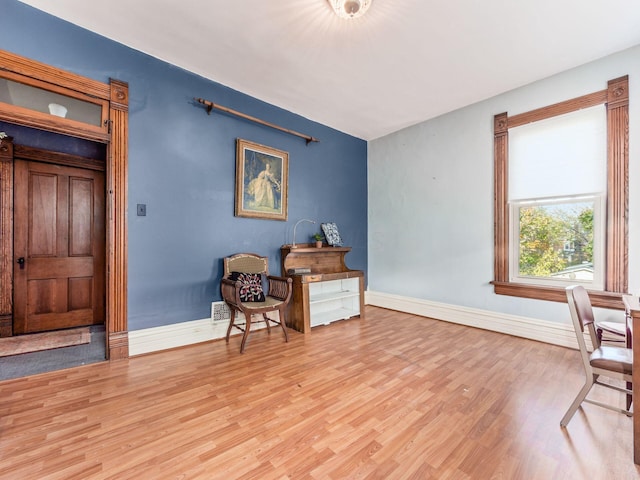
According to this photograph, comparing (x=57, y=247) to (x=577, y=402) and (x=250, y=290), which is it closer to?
(x=250, y=290)

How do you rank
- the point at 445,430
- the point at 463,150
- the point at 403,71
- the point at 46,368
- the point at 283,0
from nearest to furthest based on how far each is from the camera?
the point at 445,430
the point at 283,0
the point at 46,368
the point at 403,71
the point at 463,150

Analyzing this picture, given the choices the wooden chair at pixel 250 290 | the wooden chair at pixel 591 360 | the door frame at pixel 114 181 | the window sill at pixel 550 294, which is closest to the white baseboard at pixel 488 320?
the window sill at pixel 550 294

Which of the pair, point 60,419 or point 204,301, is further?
point 204,301

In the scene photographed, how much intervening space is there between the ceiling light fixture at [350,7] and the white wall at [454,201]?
2.50 m

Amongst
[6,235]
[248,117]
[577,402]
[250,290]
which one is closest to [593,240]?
[577,402]

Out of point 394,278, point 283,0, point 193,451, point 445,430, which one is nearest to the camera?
point 193,451

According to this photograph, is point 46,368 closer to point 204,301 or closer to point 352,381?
point 204,301

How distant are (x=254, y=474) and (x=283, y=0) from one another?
10.5 ft

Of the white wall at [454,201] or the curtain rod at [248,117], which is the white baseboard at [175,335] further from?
the white wall at [454,201]

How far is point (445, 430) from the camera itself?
174 cm

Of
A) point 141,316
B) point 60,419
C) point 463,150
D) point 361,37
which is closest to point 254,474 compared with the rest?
point 60,419

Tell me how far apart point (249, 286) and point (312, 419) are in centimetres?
177

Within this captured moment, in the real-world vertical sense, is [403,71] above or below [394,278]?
above

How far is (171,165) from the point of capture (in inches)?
122
